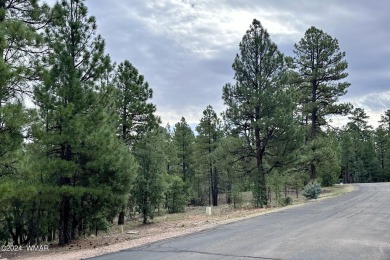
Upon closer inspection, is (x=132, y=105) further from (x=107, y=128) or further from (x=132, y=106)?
(x=107, y=128)

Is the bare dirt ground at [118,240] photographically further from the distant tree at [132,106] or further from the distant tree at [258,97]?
the distant tree at [132,106]

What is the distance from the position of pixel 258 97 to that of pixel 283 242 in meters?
13.9

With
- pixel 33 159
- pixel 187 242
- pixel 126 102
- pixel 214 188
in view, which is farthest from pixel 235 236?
pixel 214 188

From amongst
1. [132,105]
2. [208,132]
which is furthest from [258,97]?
[208,132]

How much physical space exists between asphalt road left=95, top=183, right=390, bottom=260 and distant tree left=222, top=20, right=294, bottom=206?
377 inches

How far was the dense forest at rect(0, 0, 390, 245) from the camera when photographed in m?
11.9

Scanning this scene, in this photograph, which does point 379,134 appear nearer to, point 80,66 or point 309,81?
point 309,81

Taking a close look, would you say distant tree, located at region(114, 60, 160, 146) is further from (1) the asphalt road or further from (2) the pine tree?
(1) the asphalt road

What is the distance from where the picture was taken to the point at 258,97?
22.3 m

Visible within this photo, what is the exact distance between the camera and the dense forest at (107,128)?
11906 mm

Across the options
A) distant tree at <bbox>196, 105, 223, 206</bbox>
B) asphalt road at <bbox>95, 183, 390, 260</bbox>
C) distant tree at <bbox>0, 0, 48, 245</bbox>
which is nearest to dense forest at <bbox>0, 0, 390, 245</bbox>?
distant tree at <bbox>0, 0, 48, 245</bbox>

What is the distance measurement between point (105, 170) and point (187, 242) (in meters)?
6.26

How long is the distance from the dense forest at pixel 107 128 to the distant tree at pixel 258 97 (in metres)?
0.07

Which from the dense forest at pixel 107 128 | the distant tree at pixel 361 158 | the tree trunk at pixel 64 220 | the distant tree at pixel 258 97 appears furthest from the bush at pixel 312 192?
the distant tree at pixel 361 158
